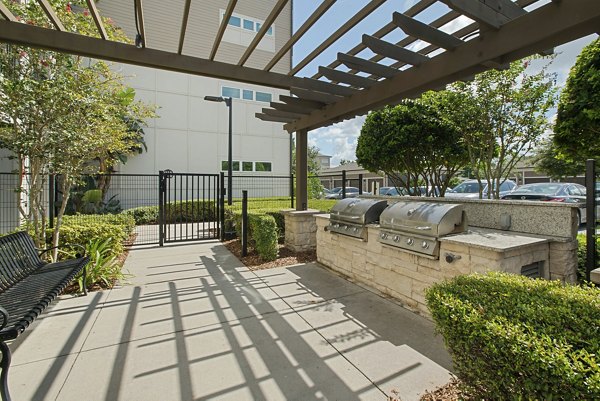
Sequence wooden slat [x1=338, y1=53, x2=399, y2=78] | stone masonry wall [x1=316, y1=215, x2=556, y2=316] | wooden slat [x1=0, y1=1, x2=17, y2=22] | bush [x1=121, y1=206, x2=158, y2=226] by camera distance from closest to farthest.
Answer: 1. stone masonry wall [x1=316, y1=215, x2=556, y2=316]
2. wooden slat [x1=0, y1=1, x2=17, y2=22]
3. wooden slat [x1=338, y1=53, x2=399, y2=78]
4. bush [x1=121, y1=206, x2=158, y2=226]

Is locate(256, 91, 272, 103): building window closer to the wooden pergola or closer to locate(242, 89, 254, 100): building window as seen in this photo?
locate(242, 89, 254, 100): building window

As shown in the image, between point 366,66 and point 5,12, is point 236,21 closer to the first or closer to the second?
point 5,12

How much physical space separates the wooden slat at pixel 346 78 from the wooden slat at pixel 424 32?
125 cm

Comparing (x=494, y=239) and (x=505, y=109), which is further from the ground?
(x=505, y=109)

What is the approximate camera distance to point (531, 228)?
331cm

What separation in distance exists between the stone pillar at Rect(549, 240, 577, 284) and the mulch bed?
3.84 metres

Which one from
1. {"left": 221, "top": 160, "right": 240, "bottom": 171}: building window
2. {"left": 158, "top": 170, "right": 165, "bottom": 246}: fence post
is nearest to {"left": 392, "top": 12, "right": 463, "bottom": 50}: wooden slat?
{"left": 158, "top": 170, "right": 165, "bottom": 246}: fence post

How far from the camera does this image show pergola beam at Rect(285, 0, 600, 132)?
7.85 feet

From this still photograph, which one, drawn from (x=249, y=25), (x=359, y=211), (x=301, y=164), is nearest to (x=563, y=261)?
(x=359, y=211)

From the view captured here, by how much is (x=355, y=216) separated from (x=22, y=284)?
418 cm

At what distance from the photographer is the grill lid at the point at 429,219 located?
334 centimetres

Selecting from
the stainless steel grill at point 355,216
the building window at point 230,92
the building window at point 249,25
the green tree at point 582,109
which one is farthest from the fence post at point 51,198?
the building window at point 249,25

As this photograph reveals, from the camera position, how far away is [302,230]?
21.8 feet

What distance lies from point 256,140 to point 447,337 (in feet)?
→ 49.1
